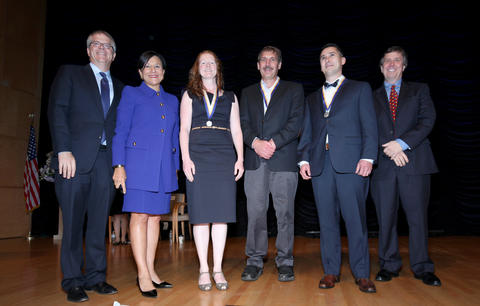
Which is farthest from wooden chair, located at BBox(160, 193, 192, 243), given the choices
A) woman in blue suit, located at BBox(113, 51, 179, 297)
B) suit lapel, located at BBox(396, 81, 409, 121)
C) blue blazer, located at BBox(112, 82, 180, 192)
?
suit lapel, located at BBox(396, 81, 409, 121)

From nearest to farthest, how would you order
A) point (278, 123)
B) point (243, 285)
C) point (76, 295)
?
point (76, 295) < point (243, 285) < point (278, 123)

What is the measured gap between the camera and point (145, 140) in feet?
8.61

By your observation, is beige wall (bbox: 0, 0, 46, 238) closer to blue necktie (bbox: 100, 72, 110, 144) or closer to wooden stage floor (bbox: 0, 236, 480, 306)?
wooden stage floor (bbox: 0, 236, 480, 306)

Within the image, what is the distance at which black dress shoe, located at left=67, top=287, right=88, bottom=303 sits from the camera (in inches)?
93.7

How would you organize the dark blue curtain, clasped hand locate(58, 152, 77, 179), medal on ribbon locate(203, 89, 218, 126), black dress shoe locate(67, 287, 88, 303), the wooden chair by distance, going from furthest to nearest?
the dark blue curtain → the wooden chair → medal on ribbon locate(203, 89, 218, 126) → clasped hand locate(58, 152, 77, 179) → black dress shoe locate(67, 287, 88, 303)

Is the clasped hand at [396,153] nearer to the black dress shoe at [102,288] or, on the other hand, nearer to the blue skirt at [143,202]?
the blue skirt at [143,202]

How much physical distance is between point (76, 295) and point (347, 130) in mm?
2104

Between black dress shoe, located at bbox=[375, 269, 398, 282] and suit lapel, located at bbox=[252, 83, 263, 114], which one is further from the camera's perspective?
suit lapel, located at bbox=[252, 83, 263, 114]

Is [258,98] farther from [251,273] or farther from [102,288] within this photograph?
[102,288]

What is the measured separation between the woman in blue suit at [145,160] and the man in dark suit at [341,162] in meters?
1.10

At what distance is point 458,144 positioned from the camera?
6598mm

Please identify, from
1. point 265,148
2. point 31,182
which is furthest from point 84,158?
point 31,182

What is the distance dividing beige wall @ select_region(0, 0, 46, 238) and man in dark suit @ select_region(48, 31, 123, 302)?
483 centimetres

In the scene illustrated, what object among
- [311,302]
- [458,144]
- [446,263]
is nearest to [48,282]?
[311,302]
